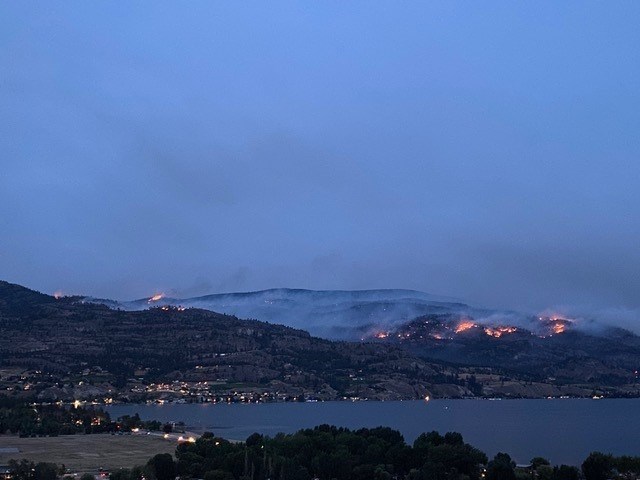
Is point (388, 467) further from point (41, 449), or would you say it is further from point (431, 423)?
point (431, 423)

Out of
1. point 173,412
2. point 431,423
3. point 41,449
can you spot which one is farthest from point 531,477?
point 173,412

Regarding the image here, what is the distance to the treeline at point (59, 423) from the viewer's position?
114 metres

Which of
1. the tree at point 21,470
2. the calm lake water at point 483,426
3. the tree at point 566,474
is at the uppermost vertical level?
the tree at point 566,474

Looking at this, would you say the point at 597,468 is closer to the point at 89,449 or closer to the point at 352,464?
the point at 352,464

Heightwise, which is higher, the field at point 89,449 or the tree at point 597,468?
the tree at point 597,468

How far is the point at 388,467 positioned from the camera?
66375mm

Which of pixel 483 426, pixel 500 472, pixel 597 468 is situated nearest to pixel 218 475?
pixel 500 472

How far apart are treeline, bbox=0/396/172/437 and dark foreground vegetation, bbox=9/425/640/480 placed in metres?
48.7

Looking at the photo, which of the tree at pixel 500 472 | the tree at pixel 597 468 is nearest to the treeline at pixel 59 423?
the tree at pixel 500 472

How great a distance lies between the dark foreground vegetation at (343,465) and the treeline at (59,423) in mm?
48651

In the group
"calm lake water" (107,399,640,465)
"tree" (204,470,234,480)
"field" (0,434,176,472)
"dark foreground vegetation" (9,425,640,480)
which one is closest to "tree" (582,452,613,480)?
"dark foreground vegetation" (9,425,640,480)

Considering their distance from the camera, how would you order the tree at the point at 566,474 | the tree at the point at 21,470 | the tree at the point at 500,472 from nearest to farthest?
1. the tree at the point at 500,472
2. the tree at the point at 21,470
3. the tree at the point at 566,474

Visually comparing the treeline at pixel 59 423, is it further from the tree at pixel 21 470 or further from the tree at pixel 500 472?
the tree at pixel 500 472

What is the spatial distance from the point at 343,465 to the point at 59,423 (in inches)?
2813
